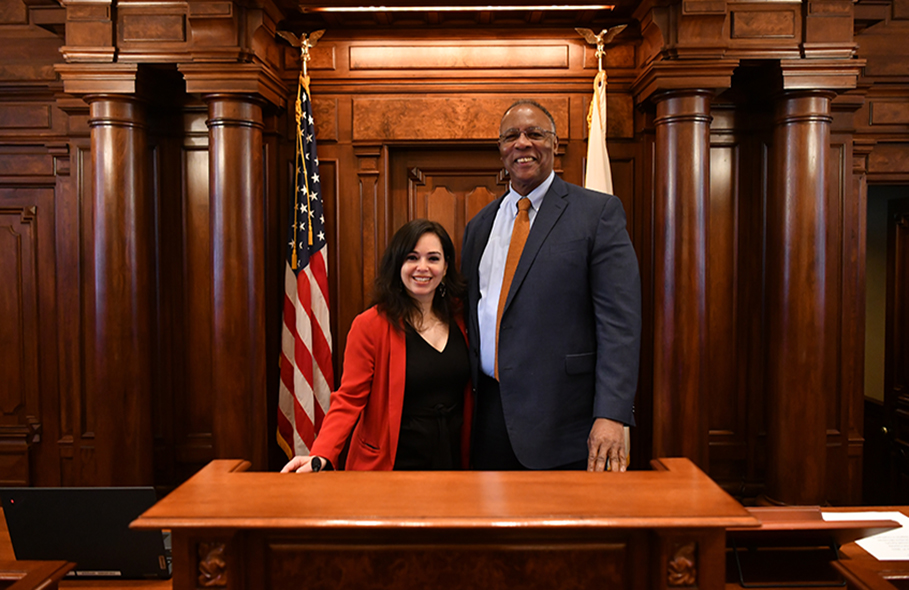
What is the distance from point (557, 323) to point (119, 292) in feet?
7.77

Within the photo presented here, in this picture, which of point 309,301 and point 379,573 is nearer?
point 379,573

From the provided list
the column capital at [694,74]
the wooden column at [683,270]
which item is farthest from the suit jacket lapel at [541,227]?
the column capital at [694,74]

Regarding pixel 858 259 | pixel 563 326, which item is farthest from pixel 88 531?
pixel 858 259

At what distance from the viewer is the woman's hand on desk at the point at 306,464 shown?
1.60 meters

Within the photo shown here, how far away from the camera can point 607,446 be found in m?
1.86

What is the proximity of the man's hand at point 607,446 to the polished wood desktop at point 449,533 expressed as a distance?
0.62 meters

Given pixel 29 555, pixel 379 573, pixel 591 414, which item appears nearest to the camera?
pixel 379 573

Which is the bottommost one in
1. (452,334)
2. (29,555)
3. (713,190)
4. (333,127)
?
(29,555)

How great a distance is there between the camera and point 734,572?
153 cm

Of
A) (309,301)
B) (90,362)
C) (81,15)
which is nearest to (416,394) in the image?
(309,301)

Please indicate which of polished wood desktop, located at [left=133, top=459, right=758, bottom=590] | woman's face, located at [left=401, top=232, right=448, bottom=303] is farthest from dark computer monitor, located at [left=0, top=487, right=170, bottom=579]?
woman's face, located at [left=401, top=232, right=448, bottom=303]

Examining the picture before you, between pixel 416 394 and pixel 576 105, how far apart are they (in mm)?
2107

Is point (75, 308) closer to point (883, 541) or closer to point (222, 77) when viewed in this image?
point (222, 77)

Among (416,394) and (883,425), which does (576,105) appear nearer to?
(416,394)
